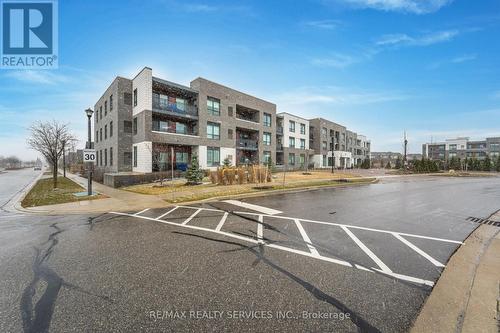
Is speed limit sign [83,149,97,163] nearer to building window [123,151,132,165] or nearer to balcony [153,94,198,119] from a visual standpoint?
balcony [153,94,198,119]

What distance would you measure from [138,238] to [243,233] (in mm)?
2861

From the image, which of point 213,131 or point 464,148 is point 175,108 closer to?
point 213,131

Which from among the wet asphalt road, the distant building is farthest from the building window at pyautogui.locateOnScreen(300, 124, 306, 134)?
the distant building

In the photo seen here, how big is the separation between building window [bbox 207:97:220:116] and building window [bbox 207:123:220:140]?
155 cm

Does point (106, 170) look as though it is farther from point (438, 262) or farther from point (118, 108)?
point (438, 262)

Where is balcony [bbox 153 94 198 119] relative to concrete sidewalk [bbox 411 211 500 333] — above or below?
above

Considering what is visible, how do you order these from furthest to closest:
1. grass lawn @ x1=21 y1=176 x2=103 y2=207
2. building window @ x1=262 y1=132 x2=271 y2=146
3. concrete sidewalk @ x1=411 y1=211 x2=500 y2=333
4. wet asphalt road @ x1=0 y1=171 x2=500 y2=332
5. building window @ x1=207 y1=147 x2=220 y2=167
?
building window @ x1=262 y1=132 x2=271 y2=146 < building window @ x1=207 y1=147 x2=220 y2=167 < grass lawn @ x1=21 y1=176 x2=103 y2=207 < wet asphalt road @ x1=0 y1=171 x2=500 y2=332 < concrete sidewalk @ x1=411 y1=211 x2=500 y2=333

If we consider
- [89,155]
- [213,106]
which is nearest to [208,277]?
[89,155]

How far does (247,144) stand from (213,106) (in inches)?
348

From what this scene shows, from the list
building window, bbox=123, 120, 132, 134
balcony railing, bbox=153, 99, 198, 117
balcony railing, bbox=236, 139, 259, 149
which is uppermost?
balcony railing, bbox=153, 99, 198, 117

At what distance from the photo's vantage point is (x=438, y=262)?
4.42 meters

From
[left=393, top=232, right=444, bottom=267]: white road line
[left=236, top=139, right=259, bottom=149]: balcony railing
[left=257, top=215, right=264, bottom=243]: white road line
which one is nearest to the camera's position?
[left=393, top=232, right=444, bottom=267]: white road line

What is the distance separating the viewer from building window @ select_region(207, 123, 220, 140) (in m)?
29.0

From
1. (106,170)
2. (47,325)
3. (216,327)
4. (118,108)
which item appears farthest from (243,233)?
(106,170)
